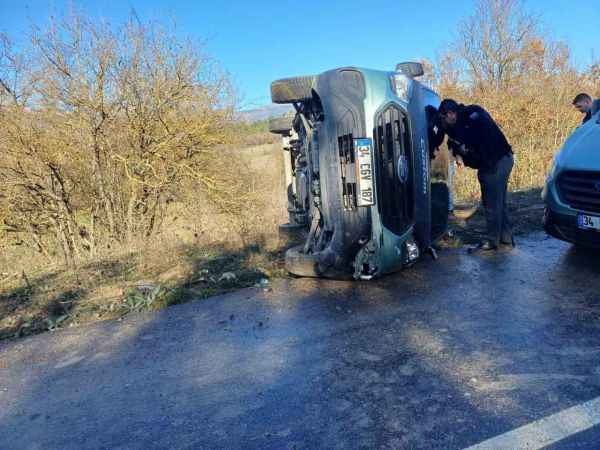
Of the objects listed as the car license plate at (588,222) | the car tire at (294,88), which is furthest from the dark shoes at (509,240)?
the car tire at (294,88)

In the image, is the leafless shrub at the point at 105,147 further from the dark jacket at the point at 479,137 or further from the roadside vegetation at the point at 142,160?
the dark jacket at the point at 479,137

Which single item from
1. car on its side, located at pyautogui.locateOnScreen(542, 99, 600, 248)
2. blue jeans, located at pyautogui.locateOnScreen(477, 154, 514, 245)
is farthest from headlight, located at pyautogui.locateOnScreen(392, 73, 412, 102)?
car on its side, located at pyautogui.locateOnScreen(542, 99, 600, 248)

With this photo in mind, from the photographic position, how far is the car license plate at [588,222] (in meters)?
3.83

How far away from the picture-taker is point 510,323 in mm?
3186

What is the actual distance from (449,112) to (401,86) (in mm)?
856

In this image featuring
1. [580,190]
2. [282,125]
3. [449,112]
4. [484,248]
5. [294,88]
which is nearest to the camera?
[580,190]

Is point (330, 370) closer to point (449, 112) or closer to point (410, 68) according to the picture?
point (449, 112)

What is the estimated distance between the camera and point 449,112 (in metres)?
4.70

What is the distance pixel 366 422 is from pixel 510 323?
1.60m

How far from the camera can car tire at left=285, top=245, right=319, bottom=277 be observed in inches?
168

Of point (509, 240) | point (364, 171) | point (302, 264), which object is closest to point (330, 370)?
point (302, 264)

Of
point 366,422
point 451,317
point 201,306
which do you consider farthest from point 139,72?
point 366,422

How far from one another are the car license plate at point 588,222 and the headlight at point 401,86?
1.94m

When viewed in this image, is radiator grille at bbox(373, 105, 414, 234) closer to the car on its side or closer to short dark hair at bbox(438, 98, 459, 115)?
short dark hair at bbox(438, 98, 459, 115)
